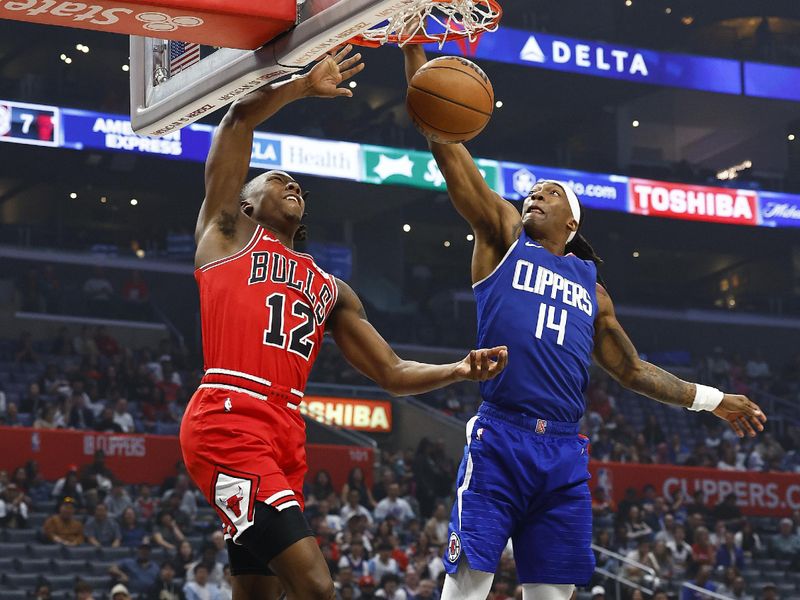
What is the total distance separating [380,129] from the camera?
27.6 m

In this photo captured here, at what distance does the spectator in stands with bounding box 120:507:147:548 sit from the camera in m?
14.0

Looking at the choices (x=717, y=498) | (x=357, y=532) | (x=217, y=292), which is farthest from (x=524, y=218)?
(x=717, y=498)

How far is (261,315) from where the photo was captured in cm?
459

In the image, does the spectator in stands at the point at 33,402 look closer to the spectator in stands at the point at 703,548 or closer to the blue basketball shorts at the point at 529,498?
the spectator in stands at the point at 703,548

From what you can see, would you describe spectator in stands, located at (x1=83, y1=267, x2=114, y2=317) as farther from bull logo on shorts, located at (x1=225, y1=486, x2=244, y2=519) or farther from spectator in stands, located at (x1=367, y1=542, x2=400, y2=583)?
bull logo on shorts, located at (x1=225, y1=486, x2=244, y2=519)

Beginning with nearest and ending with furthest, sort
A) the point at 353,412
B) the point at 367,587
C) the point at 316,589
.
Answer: the point at 316,589 → the point at 367,587 → the point at 353,412

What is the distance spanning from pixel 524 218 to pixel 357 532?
9.39 m

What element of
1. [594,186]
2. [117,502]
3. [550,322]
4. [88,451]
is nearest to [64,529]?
[117,502]

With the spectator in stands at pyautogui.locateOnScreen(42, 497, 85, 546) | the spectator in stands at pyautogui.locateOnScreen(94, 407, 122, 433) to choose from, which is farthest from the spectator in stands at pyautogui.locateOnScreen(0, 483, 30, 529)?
the spectator in stands at pyautogui.locateOnScreen(94, 407, 122, 433)

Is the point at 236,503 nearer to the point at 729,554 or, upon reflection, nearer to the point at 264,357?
the point at 264,357

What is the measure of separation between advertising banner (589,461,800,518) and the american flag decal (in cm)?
1450

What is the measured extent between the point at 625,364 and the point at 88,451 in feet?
40.3

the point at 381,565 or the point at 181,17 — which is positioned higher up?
the point at 181,17

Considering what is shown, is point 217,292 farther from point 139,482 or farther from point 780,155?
point 780,155
